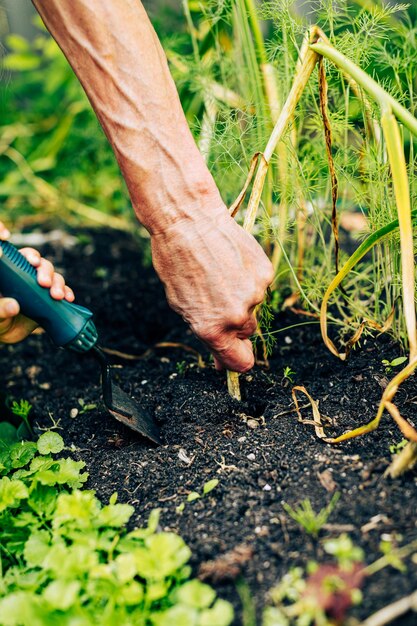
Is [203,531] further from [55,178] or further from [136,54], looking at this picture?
[55,178]

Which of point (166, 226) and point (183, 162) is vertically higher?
point (183, 162)

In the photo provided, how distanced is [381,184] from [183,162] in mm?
460

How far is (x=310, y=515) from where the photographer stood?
3.49ft

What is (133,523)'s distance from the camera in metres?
1.21

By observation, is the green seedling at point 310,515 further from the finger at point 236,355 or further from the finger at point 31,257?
the finger at point 31,257

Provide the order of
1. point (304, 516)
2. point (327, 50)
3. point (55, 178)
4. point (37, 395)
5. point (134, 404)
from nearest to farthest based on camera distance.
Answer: point (304, 516), point (327, 50), point (134, 404), point (37, 395), point (55, 178)

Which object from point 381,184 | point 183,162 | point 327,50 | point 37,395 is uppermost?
point 327,50

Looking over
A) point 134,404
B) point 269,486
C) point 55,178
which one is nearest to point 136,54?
point 134,404

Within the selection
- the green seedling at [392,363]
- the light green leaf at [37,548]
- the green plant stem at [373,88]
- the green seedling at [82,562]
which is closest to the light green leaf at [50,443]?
the green seedling at [82,562]

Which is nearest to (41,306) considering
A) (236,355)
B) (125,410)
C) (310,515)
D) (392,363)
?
(125,410)

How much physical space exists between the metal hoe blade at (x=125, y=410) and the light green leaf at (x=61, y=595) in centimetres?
44

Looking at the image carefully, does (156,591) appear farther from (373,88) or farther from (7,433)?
(373,88)

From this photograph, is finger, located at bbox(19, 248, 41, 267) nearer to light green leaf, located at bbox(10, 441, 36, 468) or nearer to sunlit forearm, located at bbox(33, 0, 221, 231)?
A: sunlit forearm, located at bbox(33, 0, 221, 231)

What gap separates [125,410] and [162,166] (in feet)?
1.80
